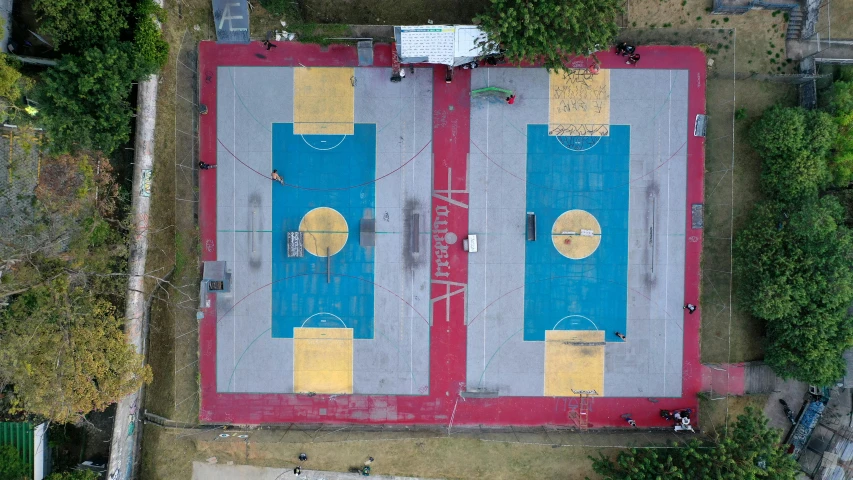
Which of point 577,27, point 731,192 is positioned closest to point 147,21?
point 577,27

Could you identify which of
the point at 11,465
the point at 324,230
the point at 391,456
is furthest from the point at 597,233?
the point at 11,465

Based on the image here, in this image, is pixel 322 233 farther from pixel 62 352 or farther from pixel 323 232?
pixel 62 352

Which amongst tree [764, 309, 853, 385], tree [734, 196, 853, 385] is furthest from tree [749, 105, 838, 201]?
tree [764, 309, 853, 385]

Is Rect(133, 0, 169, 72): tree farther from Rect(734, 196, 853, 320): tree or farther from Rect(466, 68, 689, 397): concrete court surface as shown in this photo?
Rect(734, 196, 853, 320): tree

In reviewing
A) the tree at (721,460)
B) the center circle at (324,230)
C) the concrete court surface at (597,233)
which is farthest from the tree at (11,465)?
the tree at (721,460)

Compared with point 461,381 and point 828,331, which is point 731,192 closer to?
point 828,331

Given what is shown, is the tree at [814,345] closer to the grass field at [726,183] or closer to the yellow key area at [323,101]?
the grass field at [726,183]
